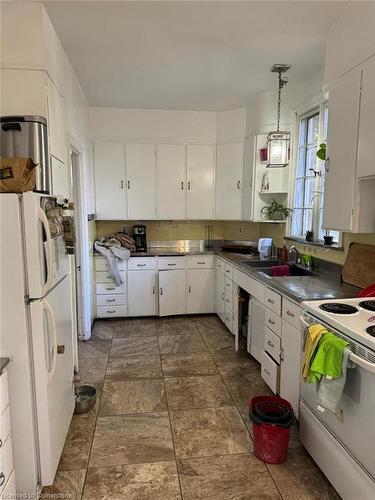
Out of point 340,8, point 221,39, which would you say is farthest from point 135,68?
point 340,8

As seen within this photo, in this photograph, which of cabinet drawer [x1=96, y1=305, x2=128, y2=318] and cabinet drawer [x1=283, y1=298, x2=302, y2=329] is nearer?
cabinet drawer [x1=283, y1=298, x2=302, y2=329]

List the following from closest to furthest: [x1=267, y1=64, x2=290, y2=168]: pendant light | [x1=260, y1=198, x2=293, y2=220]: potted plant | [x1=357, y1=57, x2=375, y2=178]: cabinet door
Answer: [x1=357, y1=57, x2=375, y2=178]: cabinet door
[x1=267, y1=64, x2=290, y2=168]: pendant light
[x1=260, y1=198, x2=293, y2=220]: potted plant

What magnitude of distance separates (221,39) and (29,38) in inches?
51.6

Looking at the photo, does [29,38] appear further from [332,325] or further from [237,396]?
[237,396]

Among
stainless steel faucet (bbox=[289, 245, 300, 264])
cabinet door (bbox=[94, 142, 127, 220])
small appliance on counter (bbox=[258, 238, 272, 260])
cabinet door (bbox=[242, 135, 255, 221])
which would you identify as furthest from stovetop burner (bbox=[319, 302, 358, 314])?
cabinet door (bbox=[94, 142, 127, 220])

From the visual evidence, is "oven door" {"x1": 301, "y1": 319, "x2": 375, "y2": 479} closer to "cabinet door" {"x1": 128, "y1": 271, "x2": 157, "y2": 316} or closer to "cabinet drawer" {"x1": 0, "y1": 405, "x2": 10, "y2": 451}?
"cabinet drawer" {"x1": 0, "y1": 405, "x2": 10, "y2": 451}

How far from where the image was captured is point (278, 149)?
3.28m

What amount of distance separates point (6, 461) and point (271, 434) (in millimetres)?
1371

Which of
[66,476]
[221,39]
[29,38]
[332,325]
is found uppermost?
[221,39]

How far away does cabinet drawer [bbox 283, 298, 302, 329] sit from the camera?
7.11 ft

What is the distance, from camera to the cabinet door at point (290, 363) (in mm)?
2168

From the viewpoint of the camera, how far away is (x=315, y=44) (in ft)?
8.29

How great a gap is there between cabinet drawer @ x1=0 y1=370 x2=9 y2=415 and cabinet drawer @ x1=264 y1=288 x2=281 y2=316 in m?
1.78

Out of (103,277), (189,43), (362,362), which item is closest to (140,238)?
(103,277)
